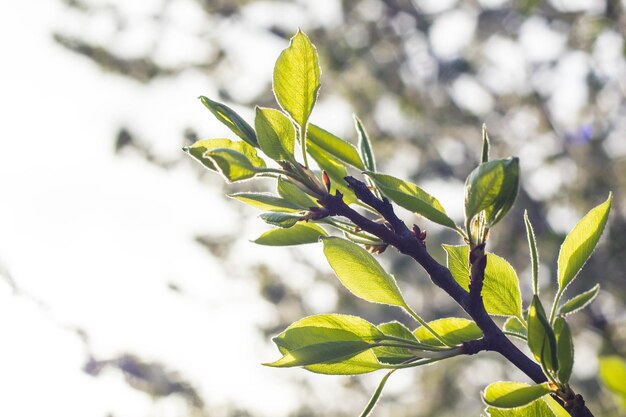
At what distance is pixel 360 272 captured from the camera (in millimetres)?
517

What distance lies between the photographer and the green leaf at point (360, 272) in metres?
0.50

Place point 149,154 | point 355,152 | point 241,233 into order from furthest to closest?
point 241,233
point 149,154
point 355,152

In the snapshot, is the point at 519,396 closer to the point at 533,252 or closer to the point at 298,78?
the point at 533,252

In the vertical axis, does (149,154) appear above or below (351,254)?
below

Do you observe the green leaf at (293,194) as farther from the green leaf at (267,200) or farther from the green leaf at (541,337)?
the green leaf at (541,337)

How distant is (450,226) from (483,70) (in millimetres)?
4992

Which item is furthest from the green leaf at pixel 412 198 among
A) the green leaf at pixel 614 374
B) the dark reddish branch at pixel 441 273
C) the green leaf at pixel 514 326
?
the green leaf at pixel 614 374

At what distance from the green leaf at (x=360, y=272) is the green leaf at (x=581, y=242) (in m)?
0.13

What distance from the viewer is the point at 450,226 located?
49cm

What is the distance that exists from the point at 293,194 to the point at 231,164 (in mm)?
68

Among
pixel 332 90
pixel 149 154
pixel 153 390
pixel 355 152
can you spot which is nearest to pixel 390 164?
pixel 332 90

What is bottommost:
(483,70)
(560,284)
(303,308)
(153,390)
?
(303,308)

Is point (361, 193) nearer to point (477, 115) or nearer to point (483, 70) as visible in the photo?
point (477, 115)

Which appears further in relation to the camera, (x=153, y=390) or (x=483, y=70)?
(x=483, y=70)
